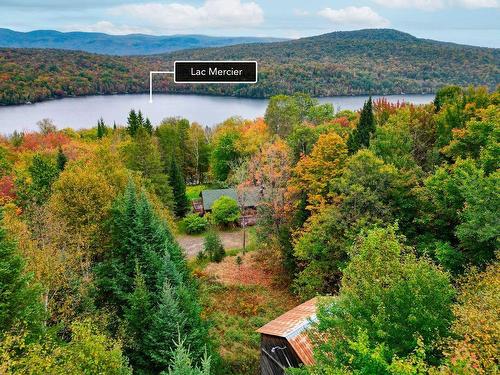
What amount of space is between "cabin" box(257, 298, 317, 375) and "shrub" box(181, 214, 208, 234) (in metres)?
23.8

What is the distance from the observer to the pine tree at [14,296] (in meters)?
12.7

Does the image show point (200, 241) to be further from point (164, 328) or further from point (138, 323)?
point (164, 328)

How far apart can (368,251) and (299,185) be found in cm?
1590

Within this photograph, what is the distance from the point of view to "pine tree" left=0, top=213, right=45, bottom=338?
12.7 meters

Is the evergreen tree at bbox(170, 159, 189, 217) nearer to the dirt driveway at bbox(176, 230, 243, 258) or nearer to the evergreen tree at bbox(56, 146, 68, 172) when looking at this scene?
the dirt driveway at bbox(176, 230, 243, 258)

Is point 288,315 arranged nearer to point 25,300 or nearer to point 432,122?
point 25,300

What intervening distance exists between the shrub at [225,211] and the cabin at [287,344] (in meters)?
23.6

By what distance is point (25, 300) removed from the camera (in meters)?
13.1

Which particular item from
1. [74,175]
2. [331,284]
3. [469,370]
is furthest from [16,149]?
[469,370]

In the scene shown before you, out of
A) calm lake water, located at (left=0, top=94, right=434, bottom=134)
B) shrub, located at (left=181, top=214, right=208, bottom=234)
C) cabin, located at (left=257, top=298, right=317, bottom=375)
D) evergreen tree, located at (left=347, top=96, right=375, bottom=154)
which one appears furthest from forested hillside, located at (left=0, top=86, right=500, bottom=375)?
calm lake water, located at (left=0, top=94, right=434, bottom=134)

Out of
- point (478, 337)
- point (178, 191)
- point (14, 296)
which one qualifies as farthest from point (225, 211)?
point (478, 337)

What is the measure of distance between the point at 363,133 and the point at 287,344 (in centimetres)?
1997

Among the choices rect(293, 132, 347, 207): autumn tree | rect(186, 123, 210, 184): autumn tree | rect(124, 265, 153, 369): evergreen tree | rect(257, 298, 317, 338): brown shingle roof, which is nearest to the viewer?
rect(257, 298, 317, 338): brown shingle roof

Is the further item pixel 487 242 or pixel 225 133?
pixel 225 133
